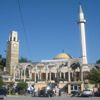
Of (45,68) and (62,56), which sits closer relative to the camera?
(45,68)

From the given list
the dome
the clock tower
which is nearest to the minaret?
the dome

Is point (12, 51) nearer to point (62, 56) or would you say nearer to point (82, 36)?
point (62, 56)

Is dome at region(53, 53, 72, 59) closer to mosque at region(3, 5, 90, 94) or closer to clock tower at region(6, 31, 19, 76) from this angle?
mosque at region(3, 5, 90, 94)

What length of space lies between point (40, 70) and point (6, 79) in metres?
9.02

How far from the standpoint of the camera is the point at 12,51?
81.6 meters

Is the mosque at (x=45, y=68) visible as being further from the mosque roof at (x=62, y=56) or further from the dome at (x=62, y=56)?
the mosque roof at (x=62, y=56)

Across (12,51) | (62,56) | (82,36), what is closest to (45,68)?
(62,56)

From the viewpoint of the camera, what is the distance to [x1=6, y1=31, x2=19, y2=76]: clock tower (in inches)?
3189

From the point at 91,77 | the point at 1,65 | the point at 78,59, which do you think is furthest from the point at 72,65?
the point at 1,65

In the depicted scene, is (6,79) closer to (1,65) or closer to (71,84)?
(1,65)

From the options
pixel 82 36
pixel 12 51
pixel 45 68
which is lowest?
pixel 45 68

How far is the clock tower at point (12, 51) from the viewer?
266 ft

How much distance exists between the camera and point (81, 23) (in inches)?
3078

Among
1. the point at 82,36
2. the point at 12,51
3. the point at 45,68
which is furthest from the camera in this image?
the point at 12,51
